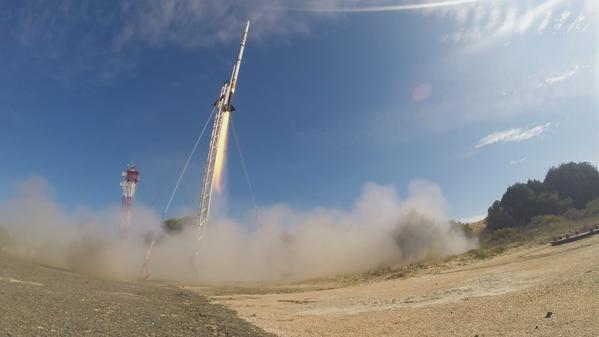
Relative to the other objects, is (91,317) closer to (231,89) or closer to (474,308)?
(474,308)

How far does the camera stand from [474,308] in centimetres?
1741

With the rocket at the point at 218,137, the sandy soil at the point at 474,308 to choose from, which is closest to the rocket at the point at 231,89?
the rocket at the point at 218,137

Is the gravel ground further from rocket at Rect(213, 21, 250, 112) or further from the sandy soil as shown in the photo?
rocket at Rect(213, 21, 250, 112)

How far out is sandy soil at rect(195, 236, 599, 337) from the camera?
13505mm

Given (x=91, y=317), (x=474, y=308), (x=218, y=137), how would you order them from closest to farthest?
(x=91, y=317) → (x=474, y=308) → (x=218, y=137)

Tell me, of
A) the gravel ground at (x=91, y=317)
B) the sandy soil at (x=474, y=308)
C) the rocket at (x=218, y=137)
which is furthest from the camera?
the rocket at (x=218, y=137)

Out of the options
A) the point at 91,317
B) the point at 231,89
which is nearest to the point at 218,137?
the point at 231,89

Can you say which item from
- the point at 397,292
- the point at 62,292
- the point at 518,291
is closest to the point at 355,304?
the point at 397,292

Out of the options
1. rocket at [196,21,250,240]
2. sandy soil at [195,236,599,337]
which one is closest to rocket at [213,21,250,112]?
rocket at [196,21,250,240]

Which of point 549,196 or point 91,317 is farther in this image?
point 549,196

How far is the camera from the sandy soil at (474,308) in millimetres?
13505

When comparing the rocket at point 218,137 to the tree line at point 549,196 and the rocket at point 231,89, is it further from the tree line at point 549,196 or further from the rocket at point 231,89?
the tree line at point 549,196

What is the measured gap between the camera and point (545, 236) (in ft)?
141

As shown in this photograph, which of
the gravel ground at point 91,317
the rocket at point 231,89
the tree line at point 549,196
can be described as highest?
the rocket at point 231,89
